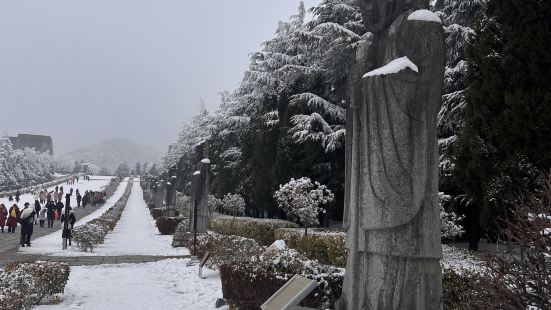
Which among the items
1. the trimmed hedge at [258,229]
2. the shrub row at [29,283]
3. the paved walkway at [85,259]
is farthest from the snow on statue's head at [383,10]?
the trimmed hedge at [258,229]

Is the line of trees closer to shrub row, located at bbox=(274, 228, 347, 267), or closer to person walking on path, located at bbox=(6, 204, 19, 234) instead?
person walking on path, located at bbox=(6, 204, 19, 234)

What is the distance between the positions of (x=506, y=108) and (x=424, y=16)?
818 cm

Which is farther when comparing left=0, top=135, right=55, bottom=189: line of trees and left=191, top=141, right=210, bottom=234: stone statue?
left=0, top=135, right=55, bottom=189: line of trees

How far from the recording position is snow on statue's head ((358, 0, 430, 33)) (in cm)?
452

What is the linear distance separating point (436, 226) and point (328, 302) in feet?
11.6

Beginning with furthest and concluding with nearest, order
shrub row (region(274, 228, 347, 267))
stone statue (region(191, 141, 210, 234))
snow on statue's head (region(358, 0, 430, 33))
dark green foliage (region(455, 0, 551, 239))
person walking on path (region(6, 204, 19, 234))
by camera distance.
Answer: person walking on path (region(6, 204, 19, 234)) < stone statue (region(191, 141, 210, 234)) < shrub row (region(274, 228, 347, 267)) < dark green foliage (region(455, 0, 551, 239)) < snow on statue's head (region(358, 0, 430, 33))

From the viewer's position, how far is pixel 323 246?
43.5 feet

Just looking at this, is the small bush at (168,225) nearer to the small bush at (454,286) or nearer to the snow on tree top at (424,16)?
the small bush at (454,286)

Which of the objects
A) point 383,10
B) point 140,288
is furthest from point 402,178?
point 140,288

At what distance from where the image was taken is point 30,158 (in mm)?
94250

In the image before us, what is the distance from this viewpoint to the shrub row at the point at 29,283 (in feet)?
24.4

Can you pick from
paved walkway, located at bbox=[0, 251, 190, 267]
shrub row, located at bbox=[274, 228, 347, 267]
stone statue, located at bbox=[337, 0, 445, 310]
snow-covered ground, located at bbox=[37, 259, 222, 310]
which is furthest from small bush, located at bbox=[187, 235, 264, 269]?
stone statue, located at bbox=[337, 0, 445, 310]

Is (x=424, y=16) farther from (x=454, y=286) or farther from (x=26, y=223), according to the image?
(x=26, y=223)

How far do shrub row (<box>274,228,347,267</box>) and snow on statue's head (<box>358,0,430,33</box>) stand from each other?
7.54m
